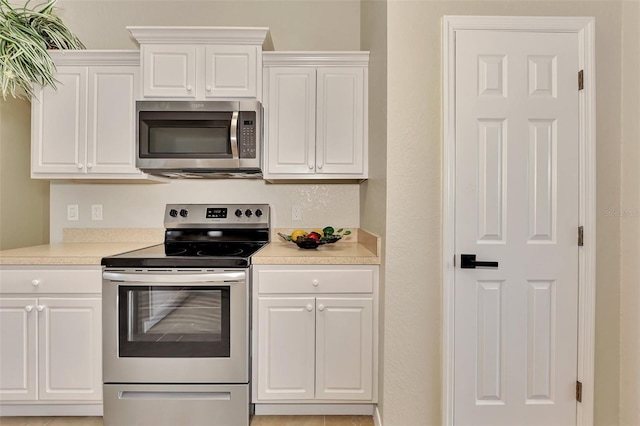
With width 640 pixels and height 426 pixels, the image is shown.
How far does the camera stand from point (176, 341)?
189 cm

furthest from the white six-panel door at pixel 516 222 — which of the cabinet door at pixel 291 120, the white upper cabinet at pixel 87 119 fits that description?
the white upper cabinet at pixel 87 119

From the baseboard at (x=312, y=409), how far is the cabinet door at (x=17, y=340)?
1263mm

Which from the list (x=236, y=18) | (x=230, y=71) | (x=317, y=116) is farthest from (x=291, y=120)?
(x=236, y=18)

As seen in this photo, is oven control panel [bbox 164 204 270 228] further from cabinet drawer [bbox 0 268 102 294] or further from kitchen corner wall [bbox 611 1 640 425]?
kitchen corner wall [bbox 611 1 640 425]

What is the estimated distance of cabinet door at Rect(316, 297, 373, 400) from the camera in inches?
77.1

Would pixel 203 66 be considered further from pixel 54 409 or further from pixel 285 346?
pixel 54 409

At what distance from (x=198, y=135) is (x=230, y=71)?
0.46 m

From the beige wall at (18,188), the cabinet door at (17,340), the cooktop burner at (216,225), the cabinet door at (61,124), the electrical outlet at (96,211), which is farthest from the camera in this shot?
the electrical outlet at (96,211)

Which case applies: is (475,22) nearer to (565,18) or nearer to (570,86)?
(565,18)

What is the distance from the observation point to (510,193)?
1723mm

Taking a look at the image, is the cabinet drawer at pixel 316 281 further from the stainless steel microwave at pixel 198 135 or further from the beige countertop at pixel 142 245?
the stainless steel microwave at pixel 198 135

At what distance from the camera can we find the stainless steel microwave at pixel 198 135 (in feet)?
7.16

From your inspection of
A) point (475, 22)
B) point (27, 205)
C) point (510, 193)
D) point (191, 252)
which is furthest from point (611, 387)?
point (27, 205)

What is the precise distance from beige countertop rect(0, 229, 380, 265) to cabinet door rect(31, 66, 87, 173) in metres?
0.54
